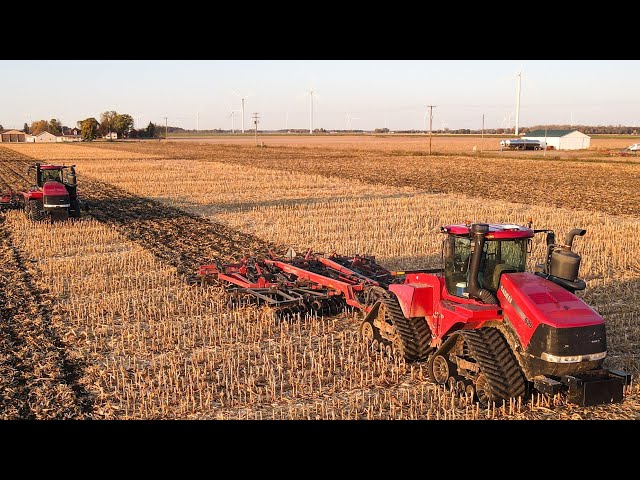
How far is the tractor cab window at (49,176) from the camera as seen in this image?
21853mm

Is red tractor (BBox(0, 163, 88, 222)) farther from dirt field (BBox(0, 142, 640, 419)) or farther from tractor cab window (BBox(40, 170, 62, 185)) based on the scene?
dirt field (BBox(0, 142, 640, 419))

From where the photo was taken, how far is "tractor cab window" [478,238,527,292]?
25.3 ft

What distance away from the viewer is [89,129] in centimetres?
15662

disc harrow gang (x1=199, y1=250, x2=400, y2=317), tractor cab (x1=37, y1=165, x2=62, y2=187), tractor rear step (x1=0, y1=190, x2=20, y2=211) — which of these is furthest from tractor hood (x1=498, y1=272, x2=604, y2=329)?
tractor rear step (x1=0, y1=190, x2=20, y2=211)

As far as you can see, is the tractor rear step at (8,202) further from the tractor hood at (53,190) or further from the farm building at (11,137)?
the farm building at (11,137)

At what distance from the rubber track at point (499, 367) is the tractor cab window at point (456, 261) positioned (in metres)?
0.87

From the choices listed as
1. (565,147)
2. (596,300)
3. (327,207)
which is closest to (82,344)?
(596,300)

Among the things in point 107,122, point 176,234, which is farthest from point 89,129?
point 176,234

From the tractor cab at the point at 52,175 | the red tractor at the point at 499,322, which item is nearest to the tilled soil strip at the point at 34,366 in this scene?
the red tractor at the point at 499,322

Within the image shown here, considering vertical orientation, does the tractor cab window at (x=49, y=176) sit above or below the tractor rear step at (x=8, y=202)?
above

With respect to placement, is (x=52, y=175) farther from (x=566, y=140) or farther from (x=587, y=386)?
(x=566, y=140)

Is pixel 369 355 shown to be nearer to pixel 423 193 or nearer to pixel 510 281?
pixel 510 281

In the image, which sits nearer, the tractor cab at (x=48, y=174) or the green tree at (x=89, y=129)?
the tractor cab at (x=48, y=174)

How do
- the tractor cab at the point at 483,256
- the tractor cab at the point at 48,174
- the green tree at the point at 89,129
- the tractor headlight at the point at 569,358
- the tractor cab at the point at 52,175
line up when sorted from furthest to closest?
the green tree at the point at 89,129 → the tractor cab at the point at 48,174 → the tractor cab at the point at 52,175 → the tractor cab at the point at 483,256 → the tractor headlight at the point at 569,358
